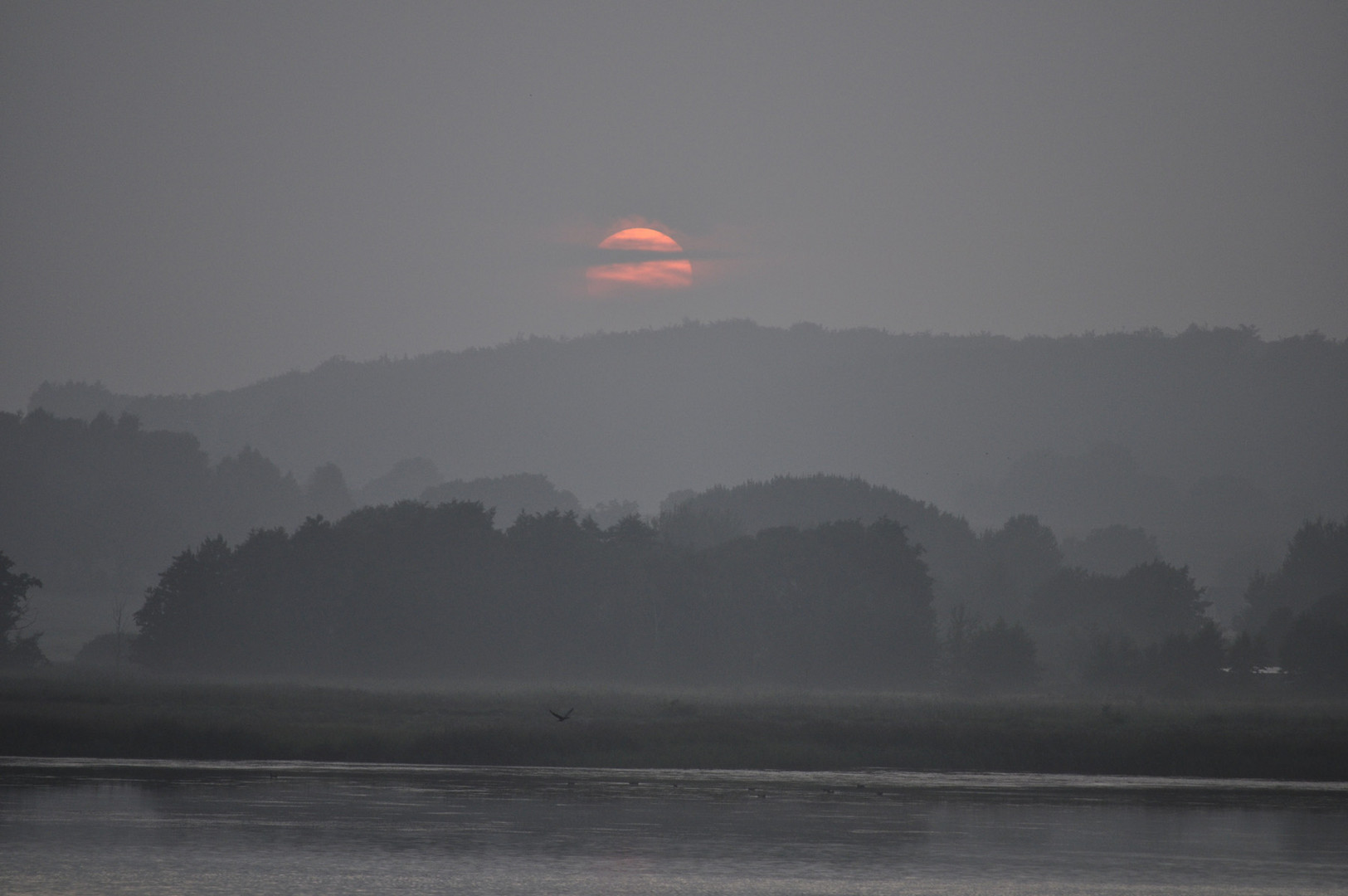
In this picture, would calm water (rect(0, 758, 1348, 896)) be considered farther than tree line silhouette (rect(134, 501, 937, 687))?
No

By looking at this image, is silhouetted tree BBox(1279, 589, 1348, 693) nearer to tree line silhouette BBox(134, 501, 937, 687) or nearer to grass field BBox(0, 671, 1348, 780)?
grass field BBox(0, 671, 1348, 780)

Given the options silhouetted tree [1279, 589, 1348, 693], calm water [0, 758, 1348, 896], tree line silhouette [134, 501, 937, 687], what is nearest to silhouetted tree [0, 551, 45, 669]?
tree line silhouette [134, 501, 937, 687]

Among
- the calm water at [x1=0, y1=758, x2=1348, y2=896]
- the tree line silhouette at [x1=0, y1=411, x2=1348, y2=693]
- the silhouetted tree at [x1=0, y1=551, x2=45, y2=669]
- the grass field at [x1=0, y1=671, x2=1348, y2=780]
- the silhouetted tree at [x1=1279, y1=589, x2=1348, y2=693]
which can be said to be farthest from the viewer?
the tree line silhouette at [x1=0, y1=411, x2=1348, y2=693]

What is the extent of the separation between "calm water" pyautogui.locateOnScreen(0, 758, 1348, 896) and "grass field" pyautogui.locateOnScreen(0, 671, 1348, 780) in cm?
419

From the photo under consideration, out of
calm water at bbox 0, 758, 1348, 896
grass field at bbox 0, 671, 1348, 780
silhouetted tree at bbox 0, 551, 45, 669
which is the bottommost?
calm water at bbox 0, 758, 1348, 896

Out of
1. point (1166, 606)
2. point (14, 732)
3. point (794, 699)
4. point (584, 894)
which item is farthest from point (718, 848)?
point (1166, 606)

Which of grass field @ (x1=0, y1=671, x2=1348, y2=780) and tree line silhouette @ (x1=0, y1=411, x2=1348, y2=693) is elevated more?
tree line silhouette @ (x1=0, y1=411, x2=1348, y2=693)

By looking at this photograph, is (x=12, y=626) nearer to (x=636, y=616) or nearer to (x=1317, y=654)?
(x=636, y=616)

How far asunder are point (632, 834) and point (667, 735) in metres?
A: 23.2

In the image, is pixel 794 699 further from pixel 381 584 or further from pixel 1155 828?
pixel 1155 828

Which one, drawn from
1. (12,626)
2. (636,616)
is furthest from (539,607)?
(12,626)

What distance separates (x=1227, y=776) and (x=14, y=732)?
50.4m

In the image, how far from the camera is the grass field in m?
62.9

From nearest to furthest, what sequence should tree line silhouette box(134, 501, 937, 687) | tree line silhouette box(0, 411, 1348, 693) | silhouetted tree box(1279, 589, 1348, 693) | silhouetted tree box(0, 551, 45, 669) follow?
silhouetted tree box(0, 551, 45, 669) < silhouetted tree box(1279, 589, 1348, 693) < tree line silhouette box(0, 411, 1348, 693) < tree line silhouette box(134, 501, 937, 687)
